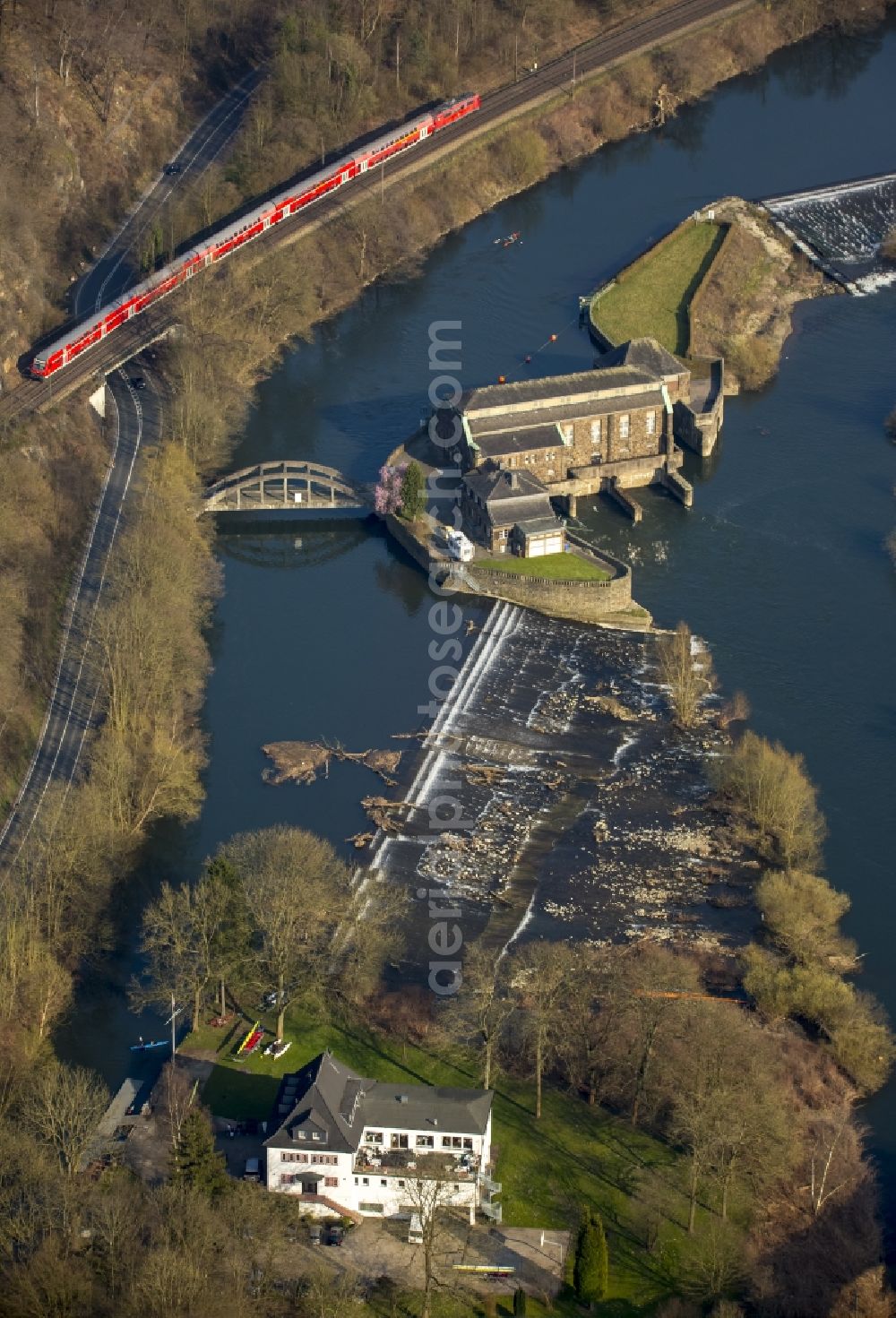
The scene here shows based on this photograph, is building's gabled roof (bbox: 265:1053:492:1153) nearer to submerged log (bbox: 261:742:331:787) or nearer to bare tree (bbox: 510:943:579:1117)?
bare tree (bbox: 510:943:579:1117)

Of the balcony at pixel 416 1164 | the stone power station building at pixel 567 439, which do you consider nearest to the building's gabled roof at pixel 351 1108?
the balcony at pixel 416 1164

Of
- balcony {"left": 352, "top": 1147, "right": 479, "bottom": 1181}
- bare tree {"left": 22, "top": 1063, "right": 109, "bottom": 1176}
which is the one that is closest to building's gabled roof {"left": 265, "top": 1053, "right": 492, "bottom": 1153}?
balcony {"left": 352, "top": 1147, "right": 479, "bottom": 1181}

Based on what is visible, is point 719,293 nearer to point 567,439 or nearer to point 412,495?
point 567,439

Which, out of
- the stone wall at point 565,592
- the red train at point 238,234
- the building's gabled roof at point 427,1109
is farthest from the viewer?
the red train at point 238,234

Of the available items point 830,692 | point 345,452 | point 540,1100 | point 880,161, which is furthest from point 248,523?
point 880,161

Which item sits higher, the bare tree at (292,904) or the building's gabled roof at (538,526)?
the building's gabled roof at (538,526)

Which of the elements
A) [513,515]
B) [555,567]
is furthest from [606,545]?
[513,515]

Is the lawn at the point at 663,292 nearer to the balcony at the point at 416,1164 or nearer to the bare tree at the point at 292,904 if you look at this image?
the bare tree at the point at 292,904
